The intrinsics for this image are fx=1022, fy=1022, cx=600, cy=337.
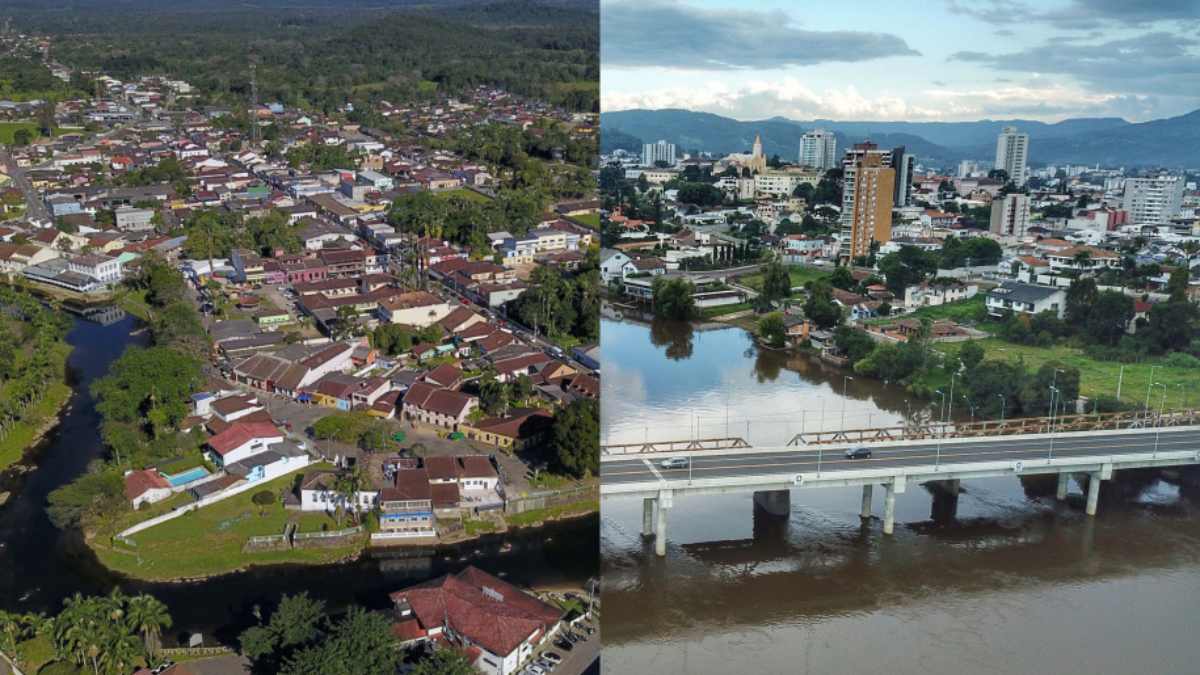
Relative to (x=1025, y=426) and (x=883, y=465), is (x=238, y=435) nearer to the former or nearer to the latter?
(x=883, y=465)

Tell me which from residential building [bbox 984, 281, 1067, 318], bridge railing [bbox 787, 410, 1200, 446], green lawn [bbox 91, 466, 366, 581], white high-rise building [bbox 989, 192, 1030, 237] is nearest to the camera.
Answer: green lawn [bbox 91, 466, 366, 581]

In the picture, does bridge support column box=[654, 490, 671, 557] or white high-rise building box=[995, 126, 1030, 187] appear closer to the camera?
bridge support column box=[654, 490, 671, 557]

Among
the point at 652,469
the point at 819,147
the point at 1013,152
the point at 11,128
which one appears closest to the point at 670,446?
the point at 652,469

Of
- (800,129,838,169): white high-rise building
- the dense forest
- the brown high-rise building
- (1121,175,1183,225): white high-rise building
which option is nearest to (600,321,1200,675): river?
the brown high-rise building

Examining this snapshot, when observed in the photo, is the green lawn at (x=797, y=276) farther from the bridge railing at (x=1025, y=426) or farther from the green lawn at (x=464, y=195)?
the bridge railing at (x=1025, y=426)

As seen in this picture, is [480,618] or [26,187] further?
[26,187]

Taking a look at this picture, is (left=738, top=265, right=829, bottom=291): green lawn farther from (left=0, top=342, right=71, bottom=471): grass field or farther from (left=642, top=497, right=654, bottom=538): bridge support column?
(left=0, top=342, right=71, bottom=471): grass field

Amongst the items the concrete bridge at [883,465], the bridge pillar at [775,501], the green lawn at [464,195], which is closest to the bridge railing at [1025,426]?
the concrete bridge at [883,465]
